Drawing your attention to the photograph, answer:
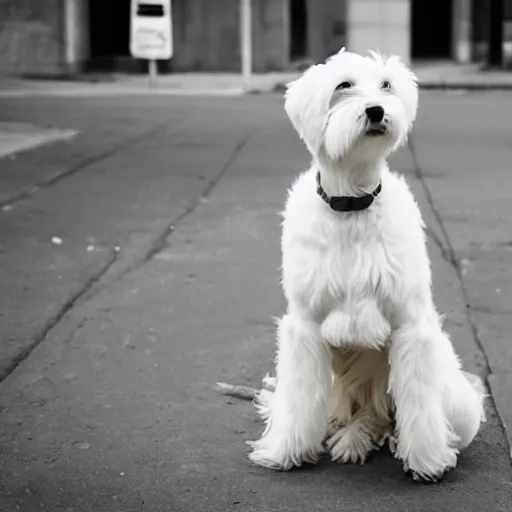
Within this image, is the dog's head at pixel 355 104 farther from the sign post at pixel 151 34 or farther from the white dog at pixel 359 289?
the sign post at pixel 151 34

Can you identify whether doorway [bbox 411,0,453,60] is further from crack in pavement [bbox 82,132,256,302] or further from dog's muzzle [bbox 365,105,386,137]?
dog's muzzle [bbox 365,105,386,137]

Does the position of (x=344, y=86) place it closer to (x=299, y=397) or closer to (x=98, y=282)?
(x=299, y=397)

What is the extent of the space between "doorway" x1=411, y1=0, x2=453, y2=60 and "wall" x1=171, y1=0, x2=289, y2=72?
20.5ft

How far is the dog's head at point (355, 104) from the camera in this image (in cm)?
309

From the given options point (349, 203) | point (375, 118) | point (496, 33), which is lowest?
point (496, 33)

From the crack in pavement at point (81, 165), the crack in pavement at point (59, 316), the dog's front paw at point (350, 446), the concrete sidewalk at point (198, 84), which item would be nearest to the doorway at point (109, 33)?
the concrete sidewalk at point (198, 84)

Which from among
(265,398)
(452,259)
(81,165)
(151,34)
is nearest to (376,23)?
(151,34)

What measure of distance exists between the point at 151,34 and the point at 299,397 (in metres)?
19.2

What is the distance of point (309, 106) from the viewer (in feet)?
10.4

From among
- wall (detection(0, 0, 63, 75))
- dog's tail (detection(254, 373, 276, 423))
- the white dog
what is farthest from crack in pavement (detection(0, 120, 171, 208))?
wall (detection(0, 0, 63, 75))

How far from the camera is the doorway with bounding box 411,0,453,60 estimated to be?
1161 inches

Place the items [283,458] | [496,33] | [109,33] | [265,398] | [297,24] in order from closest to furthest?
[283,458] → [265,398] → [496,33] → [297,24] → [109,33]

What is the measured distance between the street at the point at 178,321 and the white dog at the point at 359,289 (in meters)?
0.17

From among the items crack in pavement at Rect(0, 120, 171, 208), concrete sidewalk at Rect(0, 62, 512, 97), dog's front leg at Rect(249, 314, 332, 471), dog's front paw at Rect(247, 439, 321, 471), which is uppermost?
dog's front leg at Rect(249, 314, 332, 471)
